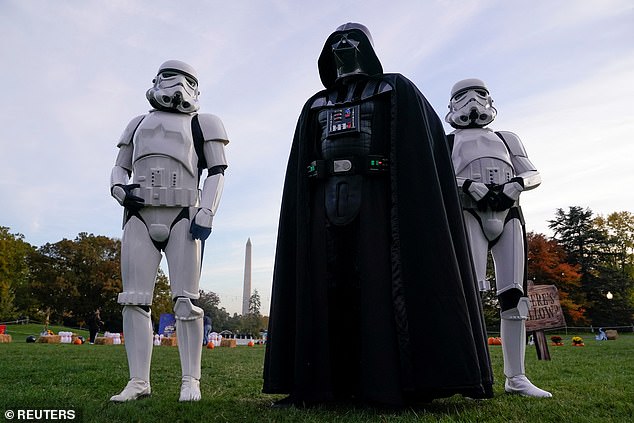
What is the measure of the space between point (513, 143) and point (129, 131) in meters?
4.33

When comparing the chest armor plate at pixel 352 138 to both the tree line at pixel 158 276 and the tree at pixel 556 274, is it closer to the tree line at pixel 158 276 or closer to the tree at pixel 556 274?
the tree line at pixel 158 276

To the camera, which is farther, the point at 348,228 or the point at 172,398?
the point at 172,398

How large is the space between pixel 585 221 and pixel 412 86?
52.7 metres

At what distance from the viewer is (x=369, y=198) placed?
13.3ft

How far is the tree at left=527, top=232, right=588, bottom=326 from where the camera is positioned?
131ft

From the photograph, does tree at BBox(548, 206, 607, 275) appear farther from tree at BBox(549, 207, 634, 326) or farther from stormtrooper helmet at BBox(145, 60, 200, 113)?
stormtrooper helmet at BBox(145, 60, 200, 113)

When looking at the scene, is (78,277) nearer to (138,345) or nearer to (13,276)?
(13,276)

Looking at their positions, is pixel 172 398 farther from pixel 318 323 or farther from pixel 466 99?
pixel 466 99

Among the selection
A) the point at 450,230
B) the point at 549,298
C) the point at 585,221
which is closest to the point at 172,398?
the point at 450,230

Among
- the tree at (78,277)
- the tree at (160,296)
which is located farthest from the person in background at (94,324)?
the tree at (160,296)

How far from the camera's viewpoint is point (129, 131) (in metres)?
5.25

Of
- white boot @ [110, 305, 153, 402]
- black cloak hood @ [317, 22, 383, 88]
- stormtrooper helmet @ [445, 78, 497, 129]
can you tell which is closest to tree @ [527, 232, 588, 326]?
stormtrooper helmet @ [445, 78, 497, 129]

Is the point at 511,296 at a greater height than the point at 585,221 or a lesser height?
lesser

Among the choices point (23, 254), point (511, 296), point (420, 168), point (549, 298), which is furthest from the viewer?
point (23, 254)
